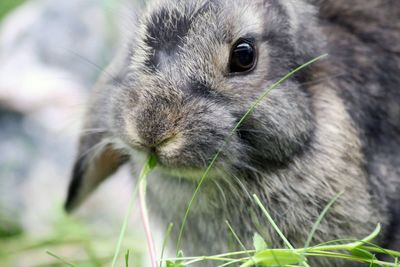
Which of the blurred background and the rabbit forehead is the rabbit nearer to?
the rabbit forehead

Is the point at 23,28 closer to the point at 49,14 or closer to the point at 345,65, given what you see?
the point at 49,14

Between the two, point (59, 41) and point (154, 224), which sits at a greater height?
point (59, 41)

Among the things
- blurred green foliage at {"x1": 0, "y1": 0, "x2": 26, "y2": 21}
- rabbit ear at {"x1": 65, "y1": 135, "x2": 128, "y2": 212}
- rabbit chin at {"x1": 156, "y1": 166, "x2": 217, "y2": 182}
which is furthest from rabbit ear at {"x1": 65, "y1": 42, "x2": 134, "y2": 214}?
blurred green foliage at {"x1": 0, "y1": 0, "x2": 26, "y2": 21}

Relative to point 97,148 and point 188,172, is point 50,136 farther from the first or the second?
point 188,172

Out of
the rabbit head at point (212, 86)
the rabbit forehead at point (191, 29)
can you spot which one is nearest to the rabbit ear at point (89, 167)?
the rabbit head at point (212, 86)

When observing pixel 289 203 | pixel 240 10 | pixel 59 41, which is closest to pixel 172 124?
pixel 240 10

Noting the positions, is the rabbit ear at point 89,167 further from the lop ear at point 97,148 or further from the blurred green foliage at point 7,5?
the blurred green foliage at point 7,5
